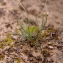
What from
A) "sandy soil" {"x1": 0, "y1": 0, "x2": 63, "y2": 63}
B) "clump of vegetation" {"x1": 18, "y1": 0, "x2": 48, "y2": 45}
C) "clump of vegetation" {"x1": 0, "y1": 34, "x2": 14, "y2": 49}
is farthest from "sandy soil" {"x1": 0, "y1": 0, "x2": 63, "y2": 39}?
"clump of vegetation" {"x1": 18, "y1": 0, "x2": 48, "y2": 45}

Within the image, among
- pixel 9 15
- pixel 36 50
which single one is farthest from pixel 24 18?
pixel 36 50

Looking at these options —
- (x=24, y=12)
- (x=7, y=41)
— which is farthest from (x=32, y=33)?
(x=24, y=12)

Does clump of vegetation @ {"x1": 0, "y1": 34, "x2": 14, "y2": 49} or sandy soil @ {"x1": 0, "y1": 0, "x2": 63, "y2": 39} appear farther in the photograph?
sandy soil @ {"x1": 0, "y1": 0, "x2": 63, "y2": 39}

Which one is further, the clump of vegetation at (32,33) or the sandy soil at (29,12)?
the sandy soil at (29,12)

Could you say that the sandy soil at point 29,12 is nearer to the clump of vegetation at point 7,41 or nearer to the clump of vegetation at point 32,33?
the clump of vegetation at point 7,41

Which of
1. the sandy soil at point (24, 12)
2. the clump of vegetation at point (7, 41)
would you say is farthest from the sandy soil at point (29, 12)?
the clump of vegetation at point (7, 41)

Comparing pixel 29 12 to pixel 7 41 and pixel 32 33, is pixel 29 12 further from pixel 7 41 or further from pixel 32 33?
pixel 7 41

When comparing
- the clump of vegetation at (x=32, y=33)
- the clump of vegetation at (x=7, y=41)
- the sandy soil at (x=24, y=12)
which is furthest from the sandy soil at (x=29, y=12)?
the clump of vegetation at (x=32, y=33)

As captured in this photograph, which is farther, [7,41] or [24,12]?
[24,12]

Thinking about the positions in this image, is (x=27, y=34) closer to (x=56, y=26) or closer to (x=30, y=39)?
(x=30, y=39)

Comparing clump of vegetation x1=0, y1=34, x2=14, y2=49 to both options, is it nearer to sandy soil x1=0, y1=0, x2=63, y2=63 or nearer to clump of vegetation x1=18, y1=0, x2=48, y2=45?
sandy soil x1=0, y1=0, x2=63, y2=63

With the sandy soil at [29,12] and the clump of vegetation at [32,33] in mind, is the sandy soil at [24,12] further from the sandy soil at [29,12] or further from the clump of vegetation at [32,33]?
the clump of vegetation at [32,33]

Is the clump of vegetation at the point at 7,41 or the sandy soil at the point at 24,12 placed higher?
the sandy soil at the point at 24,12

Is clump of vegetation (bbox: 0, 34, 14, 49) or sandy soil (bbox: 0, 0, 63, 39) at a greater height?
sandy soil (bbox: 0, 0, 63, 39)
